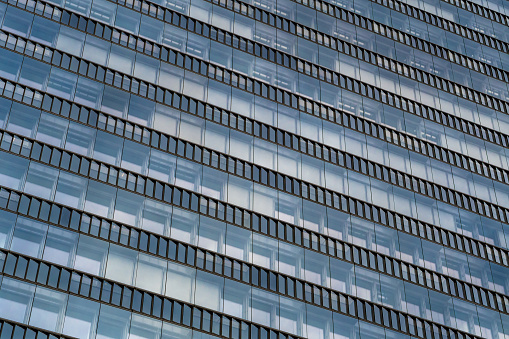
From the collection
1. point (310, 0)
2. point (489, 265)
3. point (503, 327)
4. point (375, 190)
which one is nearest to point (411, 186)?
point (375, 190)

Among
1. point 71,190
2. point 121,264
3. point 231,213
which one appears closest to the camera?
point 121,264

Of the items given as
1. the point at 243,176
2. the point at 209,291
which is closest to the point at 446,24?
the point at 243,176

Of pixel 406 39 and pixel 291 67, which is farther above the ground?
pixel 406 39

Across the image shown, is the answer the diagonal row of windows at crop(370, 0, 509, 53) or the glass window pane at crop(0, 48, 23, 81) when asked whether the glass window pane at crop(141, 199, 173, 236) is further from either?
the diagonal row of windows at crop(370, 0, 509, 53)

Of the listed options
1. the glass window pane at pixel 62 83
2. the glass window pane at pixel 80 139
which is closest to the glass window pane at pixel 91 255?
the glass window pane at pixel 80 139

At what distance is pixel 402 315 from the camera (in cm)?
6044

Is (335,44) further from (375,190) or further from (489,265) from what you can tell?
(489,265)

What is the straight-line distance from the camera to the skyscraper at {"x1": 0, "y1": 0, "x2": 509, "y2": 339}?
5369cm

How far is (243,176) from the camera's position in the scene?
6309cm

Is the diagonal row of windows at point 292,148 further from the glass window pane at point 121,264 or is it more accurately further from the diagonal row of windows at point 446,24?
the diagonal row of windows at point 446,24

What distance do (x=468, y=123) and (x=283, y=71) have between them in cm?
1595

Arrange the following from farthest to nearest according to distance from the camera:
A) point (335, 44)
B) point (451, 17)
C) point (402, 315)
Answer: point (451, 17)
point (335, 44)
point (402, 315)

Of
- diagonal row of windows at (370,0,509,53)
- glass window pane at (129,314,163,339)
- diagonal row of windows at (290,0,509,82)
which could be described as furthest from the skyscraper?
diagonal row of windows at (370,0,509,53)

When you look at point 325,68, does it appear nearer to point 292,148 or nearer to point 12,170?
point 292,148
